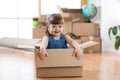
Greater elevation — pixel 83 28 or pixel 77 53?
pixel 83 28

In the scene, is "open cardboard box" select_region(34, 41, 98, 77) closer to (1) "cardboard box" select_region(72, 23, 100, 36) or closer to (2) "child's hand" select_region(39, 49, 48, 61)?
(2) "child's hand" select_region(39, 49, 48, 61)

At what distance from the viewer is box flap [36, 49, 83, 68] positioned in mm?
2174

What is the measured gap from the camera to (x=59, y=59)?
2.18 m

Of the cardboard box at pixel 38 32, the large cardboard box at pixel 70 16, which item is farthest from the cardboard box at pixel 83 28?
the cardboard box at pixel 38 32

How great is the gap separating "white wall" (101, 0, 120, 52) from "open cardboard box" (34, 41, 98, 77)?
2.11m

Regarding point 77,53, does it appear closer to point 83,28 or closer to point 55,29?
point 55,29

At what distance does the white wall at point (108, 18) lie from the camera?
165 inches

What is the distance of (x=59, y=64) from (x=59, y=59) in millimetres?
50

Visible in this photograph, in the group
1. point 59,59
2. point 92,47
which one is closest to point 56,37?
point 59,59

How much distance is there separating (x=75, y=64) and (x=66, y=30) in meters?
2.21

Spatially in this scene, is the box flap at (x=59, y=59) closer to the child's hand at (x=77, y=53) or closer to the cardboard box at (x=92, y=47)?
the child's hand at (x=77, y=53)

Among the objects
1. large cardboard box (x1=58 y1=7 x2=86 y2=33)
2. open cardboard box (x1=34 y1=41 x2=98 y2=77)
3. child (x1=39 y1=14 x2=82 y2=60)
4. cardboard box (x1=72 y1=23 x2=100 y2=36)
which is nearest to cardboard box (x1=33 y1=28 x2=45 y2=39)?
large cardboard box (x1=58 y1=7 x2=86 y2=33)

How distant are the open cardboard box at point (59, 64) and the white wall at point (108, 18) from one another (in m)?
2.11

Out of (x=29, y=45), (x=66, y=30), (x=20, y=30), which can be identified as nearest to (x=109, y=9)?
(x=66, y=30)
